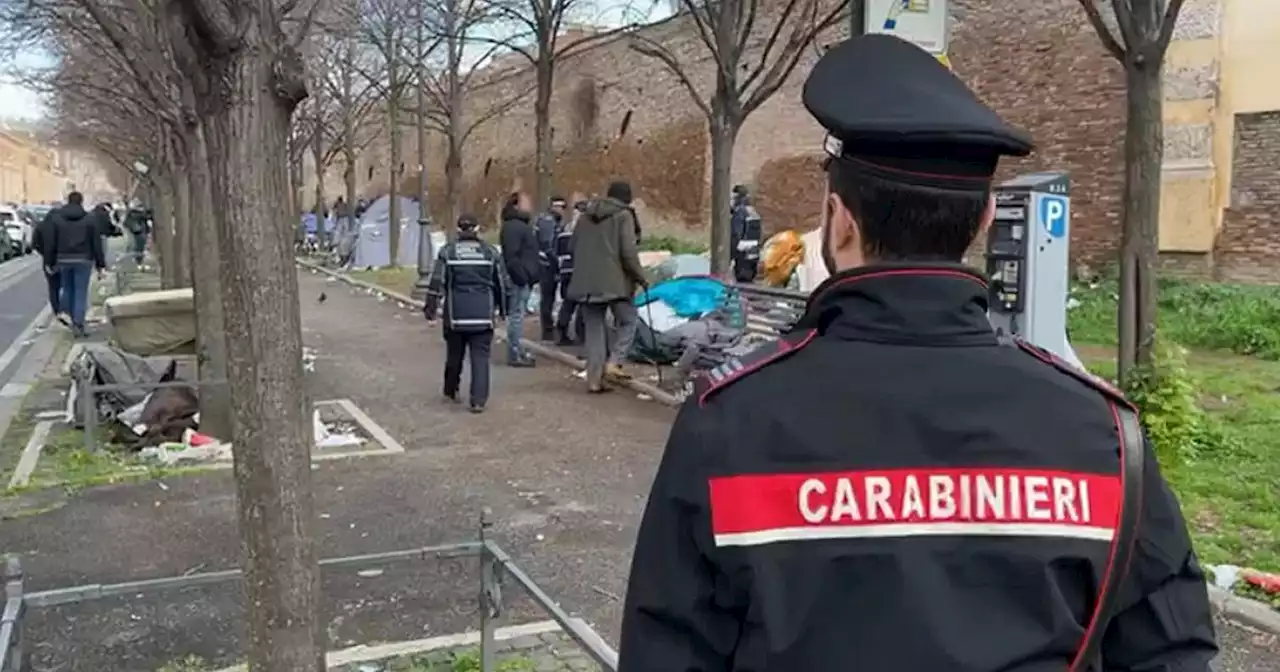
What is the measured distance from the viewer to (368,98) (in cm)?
3566

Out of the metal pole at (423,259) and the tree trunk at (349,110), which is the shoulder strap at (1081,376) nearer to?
the metal pole at (423,259)

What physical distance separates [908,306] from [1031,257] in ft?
23.1

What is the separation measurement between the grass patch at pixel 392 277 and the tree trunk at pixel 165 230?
4.35 metres

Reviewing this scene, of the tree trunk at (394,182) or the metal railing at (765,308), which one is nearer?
the metal railing at (765,308)

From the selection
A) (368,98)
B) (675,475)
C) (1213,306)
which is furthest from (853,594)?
(368,98)

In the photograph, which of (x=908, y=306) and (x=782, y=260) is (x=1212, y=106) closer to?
(x=782, y=260)

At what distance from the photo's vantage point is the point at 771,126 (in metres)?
30.5

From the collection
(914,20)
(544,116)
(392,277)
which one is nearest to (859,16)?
(914,20)

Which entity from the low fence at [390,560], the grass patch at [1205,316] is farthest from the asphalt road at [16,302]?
the grass patch at [1205,316]

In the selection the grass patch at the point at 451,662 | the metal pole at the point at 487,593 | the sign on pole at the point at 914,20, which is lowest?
the grass patch at the point at 451,662

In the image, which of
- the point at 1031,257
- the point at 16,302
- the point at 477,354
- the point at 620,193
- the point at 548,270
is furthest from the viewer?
the point at 16,302

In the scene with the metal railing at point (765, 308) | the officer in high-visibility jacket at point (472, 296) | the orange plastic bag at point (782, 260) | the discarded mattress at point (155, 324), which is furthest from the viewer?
the orange plastic bag at point (782, 260)

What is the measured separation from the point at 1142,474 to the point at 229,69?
2903mm

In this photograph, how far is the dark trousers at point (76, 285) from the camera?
16969 millimetres
